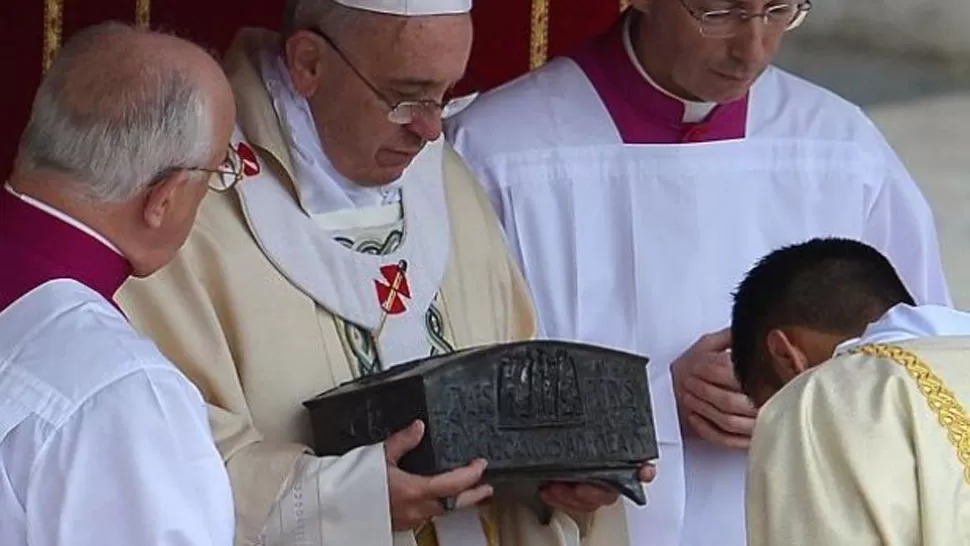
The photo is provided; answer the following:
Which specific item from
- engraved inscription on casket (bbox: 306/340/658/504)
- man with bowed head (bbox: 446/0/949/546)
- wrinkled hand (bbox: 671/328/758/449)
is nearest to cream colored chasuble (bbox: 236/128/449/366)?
engraved inscription on casket (bbox: 306/340/658/504)

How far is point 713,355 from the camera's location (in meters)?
3.95

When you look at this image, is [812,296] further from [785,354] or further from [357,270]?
[357,270]

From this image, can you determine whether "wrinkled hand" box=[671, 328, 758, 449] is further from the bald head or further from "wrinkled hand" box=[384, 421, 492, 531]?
the bald head

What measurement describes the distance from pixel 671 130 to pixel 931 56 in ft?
14.9

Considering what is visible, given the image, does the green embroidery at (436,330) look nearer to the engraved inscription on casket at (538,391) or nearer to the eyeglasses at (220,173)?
the engraved inscription on casket at (538,391)

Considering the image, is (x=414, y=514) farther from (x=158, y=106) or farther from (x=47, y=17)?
(x=47, y=17)

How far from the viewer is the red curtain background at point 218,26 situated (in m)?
4.33

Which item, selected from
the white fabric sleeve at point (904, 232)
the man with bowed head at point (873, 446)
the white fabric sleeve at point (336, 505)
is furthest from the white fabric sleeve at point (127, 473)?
the white fabric sleeve at point (904, 232)

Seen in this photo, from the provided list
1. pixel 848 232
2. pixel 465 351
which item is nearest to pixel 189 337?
pixel 465 351

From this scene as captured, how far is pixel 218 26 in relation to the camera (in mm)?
4543

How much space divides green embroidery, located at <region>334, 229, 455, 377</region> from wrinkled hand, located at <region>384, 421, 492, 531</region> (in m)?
0.30

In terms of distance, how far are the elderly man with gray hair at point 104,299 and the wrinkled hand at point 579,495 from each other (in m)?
0.86

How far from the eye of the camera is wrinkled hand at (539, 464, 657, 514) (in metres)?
3.47

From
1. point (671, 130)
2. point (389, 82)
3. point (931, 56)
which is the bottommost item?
point (931, 56)
